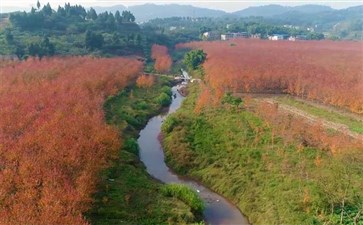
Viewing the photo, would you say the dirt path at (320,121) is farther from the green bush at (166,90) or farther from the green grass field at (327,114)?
the green bush at (166,90)

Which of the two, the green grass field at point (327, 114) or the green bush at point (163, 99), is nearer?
the green grass field at point (327, 114)

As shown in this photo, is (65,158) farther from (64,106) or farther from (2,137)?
(64,106)

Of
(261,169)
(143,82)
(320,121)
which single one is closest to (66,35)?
(143,82)

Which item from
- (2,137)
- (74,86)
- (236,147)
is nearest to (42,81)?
(74,86)

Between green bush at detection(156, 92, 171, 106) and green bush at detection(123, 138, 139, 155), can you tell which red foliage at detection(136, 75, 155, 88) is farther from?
green bush at detection(123, 138, 139, 155)

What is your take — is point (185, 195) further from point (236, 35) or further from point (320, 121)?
point (236, 35)

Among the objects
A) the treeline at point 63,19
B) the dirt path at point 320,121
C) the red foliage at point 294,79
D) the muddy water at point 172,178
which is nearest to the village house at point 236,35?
the treeline at point 63,19

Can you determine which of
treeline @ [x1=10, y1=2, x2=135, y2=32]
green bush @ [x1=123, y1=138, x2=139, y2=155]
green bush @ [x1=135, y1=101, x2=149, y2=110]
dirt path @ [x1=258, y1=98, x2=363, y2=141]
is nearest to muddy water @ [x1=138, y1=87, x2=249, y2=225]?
green bush @ [x1=123, y1=138, x2=139, y2=155]
